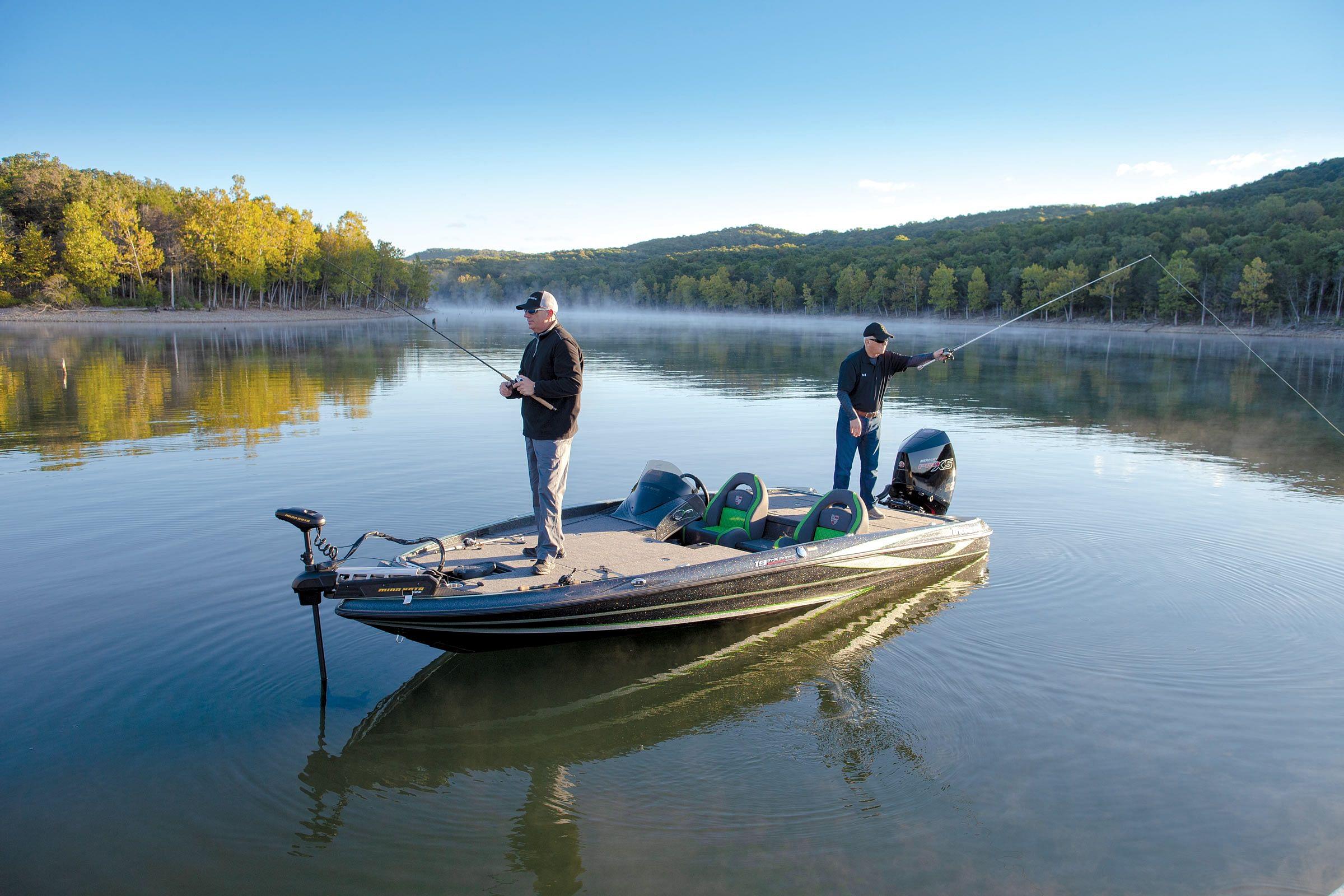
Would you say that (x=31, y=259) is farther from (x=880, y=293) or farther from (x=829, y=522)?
(x=880, y=293)

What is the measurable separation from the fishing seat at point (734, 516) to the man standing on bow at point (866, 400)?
1.46m

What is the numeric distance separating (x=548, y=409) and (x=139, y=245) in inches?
3443

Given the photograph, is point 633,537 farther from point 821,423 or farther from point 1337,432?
point 1337,432

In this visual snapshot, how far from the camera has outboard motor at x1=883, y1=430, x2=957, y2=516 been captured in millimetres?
10008

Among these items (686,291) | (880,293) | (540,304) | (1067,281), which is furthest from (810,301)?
(540,304)

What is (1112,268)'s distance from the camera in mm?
88938

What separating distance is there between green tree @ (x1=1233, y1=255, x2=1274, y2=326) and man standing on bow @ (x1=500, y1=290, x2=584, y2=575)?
275 ft

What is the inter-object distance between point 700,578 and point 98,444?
13.5 metres

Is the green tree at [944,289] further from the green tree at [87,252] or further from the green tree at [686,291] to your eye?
the green tree at [87,252]

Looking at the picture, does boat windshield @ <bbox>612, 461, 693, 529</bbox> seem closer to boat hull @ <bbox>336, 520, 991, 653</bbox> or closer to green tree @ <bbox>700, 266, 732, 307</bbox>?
boat hull @ <bbox>336, 520, 991, 653</bbox>

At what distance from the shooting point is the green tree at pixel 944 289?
373ft

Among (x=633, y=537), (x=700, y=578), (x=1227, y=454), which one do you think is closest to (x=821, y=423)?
(x=1227, y=454)

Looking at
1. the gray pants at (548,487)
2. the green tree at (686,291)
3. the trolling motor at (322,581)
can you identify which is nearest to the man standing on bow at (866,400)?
the gray pants at (548,487)

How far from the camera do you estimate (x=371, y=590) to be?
5.88 metres
